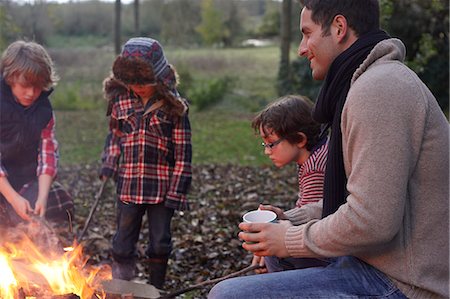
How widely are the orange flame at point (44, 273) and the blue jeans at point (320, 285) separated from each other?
1.00 m

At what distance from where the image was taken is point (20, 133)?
→ 478cm

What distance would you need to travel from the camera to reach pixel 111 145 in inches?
188

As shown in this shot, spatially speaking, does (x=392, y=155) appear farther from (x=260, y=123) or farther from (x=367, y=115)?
(x=260, y=123)

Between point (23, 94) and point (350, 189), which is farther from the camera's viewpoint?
point (23, 94)

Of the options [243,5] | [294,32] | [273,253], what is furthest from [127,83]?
[243,5]

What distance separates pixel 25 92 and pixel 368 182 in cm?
309

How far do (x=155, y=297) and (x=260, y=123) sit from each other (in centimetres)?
125

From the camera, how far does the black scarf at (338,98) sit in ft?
8.77

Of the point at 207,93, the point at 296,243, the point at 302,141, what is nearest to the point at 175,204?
the point at 302,141

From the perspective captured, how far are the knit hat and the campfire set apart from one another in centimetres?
119

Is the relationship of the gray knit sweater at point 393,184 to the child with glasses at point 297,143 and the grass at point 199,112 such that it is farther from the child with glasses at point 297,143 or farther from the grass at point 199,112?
the grass at point 199,112

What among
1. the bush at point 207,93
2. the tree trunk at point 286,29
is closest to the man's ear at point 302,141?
the tree trunk at point 286,29

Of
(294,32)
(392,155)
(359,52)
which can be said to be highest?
(359,52)

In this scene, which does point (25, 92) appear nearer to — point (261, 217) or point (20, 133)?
point (20, 133)
